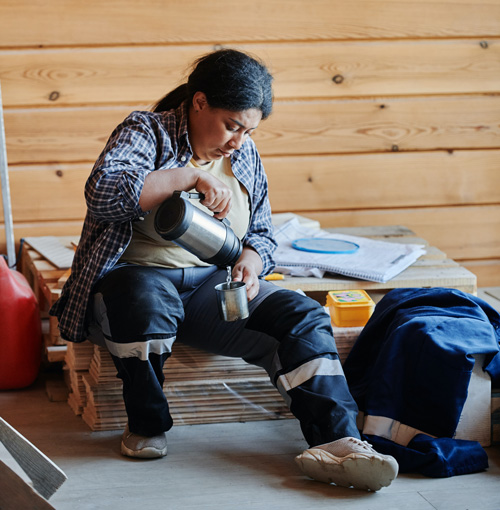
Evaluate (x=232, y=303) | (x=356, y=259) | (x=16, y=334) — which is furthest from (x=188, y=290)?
(x=356, y=259)

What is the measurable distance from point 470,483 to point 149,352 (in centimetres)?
80

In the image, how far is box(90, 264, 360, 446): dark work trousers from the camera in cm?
182

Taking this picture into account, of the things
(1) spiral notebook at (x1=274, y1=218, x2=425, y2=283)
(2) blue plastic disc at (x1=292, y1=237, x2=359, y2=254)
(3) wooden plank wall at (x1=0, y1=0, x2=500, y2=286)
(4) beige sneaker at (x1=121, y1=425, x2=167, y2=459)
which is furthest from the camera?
(3) wooden plank wall at (x1=0, y1=0, x2=500, y2=286)

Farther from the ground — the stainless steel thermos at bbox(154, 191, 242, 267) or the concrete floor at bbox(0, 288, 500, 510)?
the stainless steel thermos at bbox(154, 191, 242, 267)

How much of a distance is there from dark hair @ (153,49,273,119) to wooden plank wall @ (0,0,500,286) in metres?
1.06

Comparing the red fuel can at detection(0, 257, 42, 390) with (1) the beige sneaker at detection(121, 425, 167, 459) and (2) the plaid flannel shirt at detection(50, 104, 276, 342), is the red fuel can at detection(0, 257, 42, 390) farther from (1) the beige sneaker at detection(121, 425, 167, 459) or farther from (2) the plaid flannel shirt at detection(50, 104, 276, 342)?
(1) the beige sneaker at detection(121, 425, 167, 459)

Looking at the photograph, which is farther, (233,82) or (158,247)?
(158,247)

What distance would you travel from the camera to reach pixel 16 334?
2.37m

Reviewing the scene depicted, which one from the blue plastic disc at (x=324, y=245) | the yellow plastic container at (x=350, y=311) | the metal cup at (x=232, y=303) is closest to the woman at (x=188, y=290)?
the metal cup at (x=232, y=303)

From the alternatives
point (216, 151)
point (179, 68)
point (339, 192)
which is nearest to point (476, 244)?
point (339, 192)

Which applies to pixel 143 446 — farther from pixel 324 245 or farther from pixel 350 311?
pixel 324 245

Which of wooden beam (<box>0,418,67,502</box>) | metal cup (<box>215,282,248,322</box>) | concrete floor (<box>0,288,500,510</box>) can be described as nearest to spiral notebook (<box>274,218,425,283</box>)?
concrete floor (<box>0,288,500,510</box>)

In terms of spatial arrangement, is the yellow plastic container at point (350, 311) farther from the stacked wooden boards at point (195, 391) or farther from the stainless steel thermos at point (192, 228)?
the stainless steel thermos at point (192, 228)

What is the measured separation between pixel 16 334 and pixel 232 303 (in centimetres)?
86
